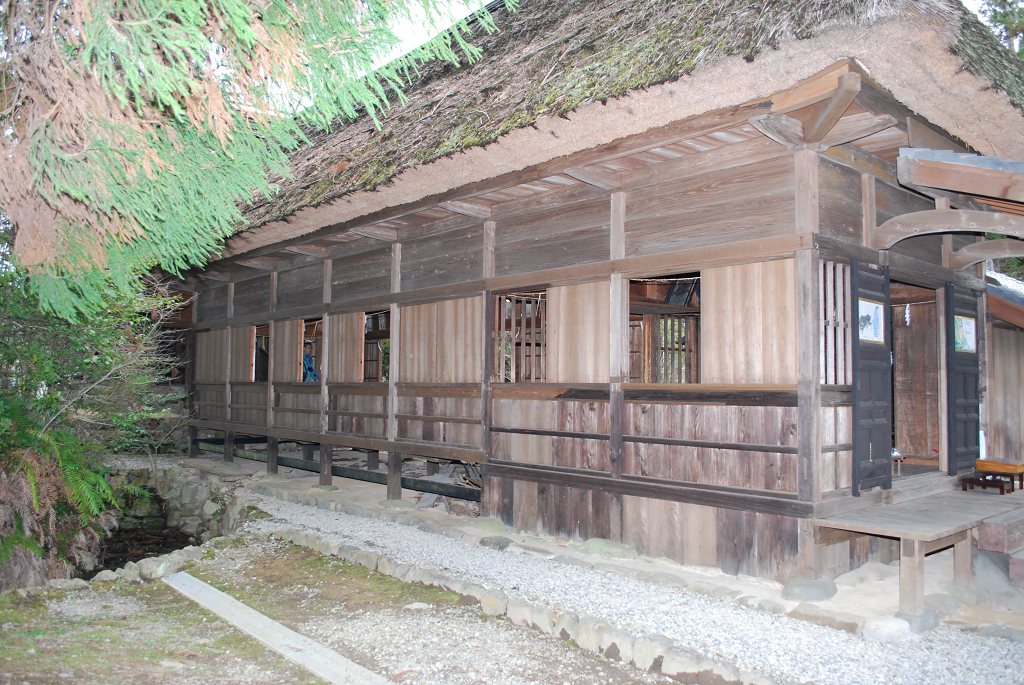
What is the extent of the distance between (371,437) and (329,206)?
278 centimetres

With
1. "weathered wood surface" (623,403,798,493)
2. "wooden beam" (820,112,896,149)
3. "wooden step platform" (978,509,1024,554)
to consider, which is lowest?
"wooden step platform" (978,509,1024,554)

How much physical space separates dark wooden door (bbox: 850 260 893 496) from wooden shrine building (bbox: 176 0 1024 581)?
0.02 metres

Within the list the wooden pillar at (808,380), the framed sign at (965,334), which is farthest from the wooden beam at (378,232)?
the framed sign at (965,334)

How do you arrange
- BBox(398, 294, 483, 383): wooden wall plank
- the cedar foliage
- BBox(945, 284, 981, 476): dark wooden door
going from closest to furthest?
the cedar foliage < BBox(945, 284, 981, 476): dark wooden door < BBox(398, 294, 483, 383): wooden wall plank

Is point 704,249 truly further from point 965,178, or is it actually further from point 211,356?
point 211,356

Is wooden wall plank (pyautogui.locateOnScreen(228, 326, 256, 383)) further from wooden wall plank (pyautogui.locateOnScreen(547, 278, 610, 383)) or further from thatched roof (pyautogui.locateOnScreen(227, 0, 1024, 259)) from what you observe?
wooden wall plank (pyautogui.locateOnScreen(547, 278, 610, 383))

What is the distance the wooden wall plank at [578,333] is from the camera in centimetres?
583

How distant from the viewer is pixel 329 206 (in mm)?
6918

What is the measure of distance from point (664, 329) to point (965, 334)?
361cm

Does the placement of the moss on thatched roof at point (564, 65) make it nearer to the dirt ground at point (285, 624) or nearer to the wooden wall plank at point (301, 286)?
the wooden wall plank at point (301, 286)

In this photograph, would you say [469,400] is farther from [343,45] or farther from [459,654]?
[343,45]

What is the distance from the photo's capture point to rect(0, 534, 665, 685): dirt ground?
3434 millimetres

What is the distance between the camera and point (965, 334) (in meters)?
6.39

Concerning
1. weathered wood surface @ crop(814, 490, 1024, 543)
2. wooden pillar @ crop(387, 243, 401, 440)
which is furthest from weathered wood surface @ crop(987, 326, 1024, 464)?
wooden pillar @ crop(387, 243, 401, 440)
